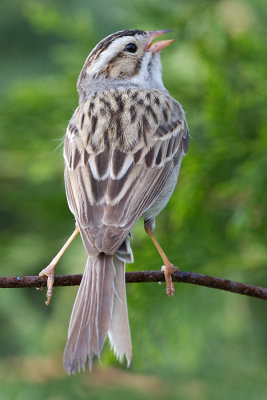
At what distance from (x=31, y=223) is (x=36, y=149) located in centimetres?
168

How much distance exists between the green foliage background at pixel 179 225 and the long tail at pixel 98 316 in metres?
1.18

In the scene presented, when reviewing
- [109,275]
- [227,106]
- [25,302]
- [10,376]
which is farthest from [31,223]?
[109,275]

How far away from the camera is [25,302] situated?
766 cm

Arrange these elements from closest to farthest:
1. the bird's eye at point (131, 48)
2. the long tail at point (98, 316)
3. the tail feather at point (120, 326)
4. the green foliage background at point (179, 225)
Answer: the long tail at point (98, 316)
the tail feather at point (120, 326)
the green foliage background at point (179, 225)
the bird's eye at point (131, 48)

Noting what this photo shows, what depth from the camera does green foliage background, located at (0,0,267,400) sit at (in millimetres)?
5457

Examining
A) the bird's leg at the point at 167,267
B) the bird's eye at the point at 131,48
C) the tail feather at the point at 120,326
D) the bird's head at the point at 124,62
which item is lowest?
the tail feather at the point at 120,326

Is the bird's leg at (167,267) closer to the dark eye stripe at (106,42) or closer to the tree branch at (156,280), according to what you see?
the tree branch at (156,280)

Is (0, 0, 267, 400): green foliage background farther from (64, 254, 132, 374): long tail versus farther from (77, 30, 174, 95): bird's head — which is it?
(64, 254, 132, 374): long tail

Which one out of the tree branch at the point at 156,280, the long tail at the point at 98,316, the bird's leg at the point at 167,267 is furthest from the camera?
the bird's leg at the point at 167,267

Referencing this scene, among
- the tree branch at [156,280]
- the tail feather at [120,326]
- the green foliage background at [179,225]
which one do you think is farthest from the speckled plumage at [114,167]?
the green foliage background at [179,225]

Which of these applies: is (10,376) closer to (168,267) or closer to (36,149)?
(36,149)

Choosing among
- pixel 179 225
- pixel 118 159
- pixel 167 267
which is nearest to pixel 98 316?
pixel 167 267

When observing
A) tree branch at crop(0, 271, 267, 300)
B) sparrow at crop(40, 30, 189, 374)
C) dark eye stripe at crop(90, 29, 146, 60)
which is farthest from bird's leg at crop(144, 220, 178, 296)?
dark eye stripe at crop(90, 29, 146, 60)

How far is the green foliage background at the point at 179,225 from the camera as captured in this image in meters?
5.46
